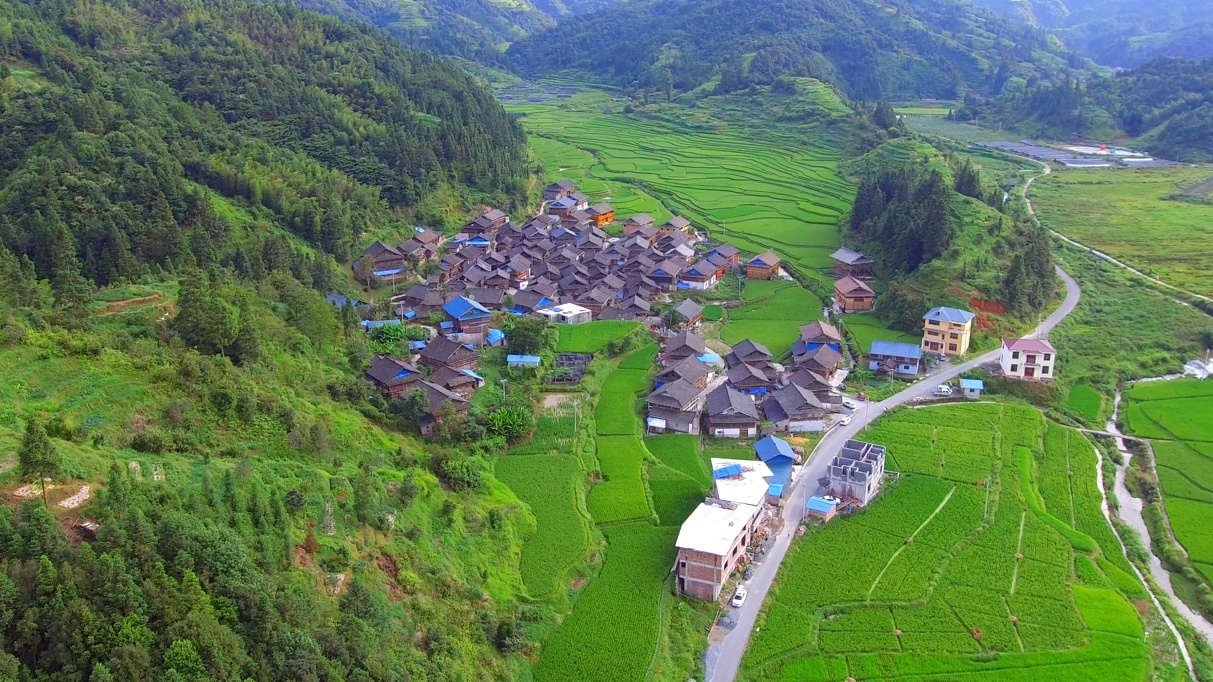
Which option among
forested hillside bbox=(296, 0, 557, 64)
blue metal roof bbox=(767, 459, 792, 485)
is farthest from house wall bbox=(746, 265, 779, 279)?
forested hillside bbox=(296, 0, 557, 64)

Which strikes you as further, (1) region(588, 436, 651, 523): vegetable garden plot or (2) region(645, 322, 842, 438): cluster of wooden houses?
(2) region(645, 322, 842, 438): cluster of wooden houses

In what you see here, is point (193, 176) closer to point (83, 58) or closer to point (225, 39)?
point (83, 58)

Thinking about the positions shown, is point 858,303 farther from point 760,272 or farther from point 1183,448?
point 1183,448

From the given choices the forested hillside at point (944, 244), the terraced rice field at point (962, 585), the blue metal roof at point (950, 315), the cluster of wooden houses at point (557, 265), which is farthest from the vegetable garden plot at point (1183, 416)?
the cluster of wooden houses at point (557, 265)

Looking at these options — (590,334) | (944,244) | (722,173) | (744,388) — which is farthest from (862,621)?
(722,173)

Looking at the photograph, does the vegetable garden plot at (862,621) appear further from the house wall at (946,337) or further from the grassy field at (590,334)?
the house wall at (946,337)

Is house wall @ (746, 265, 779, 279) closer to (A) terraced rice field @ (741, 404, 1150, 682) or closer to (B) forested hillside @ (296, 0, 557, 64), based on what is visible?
(A) terraced rice field @ (741, 404, 1150, 682)
